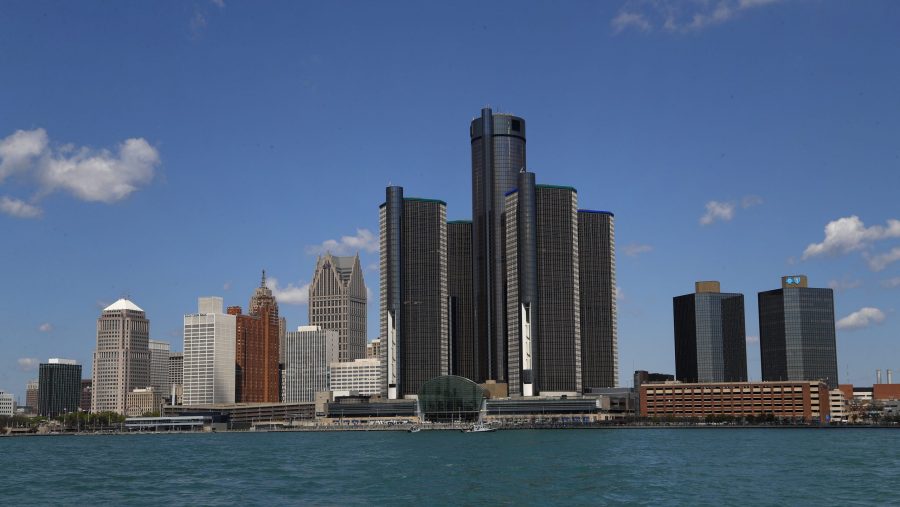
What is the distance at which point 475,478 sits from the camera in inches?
4328

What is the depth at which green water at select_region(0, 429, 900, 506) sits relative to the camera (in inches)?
3590

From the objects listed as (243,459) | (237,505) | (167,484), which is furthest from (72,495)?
(243,459)

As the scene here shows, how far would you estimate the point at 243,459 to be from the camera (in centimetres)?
15012

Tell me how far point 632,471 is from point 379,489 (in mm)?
32509

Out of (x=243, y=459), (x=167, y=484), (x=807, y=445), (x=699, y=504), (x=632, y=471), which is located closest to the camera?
(x=699, y=504)

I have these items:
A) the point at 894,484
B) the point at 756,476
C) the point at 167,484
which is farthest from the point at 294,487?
the point at 894,484

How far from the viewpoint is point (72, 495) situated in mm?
97375

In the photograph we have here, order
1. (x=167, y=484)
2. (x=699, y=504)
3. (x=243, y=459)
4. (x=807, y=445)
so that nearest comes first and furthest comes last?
1. (x=699, y=504)
2. (x=167, y=484)
3. (x=243, y=459)
4. (x=807, y=445)

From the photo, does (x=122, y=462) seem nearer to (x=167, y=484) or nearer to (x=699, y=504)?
(x=167, y=484)

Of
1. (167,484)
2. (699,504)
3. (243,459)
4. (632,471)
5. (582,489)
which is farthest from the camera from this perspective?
(243,459)

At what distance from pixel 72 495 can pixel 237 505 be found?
779 inches

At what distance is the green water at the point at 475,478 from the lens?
91188mm

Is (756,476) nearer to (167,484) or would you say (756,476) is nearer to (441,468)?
(441,468)

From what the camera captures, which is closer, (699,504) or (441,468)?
(699,504)
